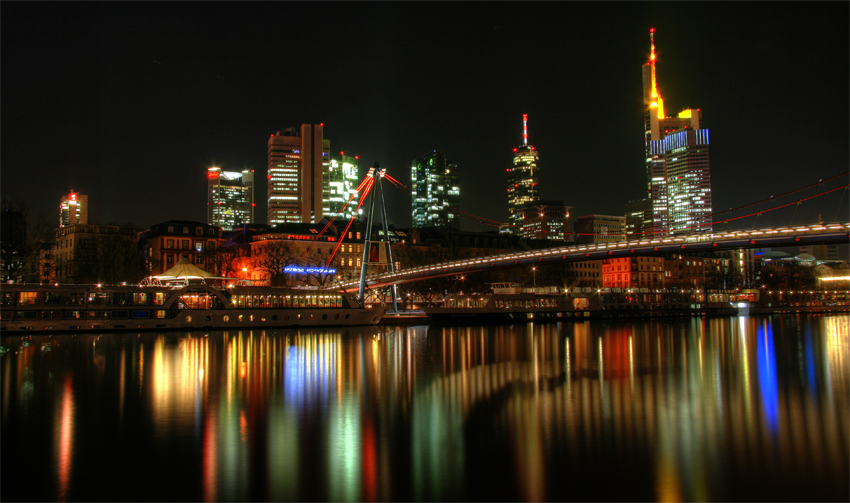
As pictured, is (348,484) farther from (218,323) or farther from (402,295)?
(402,295)

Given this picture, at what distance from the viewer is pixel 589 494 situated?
29.8 feet

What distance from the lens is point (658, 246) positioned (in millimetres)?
42469

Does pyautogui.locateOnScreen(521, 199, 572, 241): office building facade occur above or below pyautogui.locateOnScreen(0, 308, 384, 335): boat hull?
above

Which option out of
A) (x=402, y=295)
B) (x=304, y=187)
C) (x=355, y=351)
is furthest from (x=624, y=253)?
(x=304, y=187)

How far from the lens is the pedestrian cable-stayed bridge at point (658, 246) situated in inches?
1421

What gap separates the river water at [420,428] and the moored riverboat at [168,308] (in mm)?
13524

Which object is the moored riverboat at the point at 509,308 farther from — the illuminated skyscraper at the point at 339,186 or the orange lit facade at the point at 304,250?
the illuminated skyscraper at the point at 339,186

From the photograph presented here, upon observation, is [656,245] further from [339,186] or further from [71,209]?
[339,186]

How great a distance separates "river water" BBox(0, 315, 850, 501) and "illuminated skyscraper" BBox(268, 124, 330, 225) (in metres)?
149

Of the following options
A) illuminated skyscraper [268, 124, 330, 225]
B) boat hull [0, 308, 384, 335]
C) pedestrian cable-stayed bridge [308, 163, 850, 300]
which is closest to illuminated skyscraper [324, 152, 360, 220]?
illuminated skyscraper [268, 124, 330, 225]

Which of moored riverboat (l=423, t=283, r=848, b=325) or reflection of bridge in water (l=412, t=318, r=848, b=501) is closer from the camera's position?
reflection of bridge in water (l=412, t=318, r=848, b=501)

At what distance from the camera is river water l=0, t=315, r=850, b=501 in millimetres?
9508

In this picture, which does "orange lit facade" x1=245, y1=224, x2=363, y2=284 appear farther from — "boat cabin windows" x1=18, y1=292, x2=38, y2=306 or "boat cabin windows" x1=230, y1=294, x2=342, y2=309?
"boat cabin windows" x1=18, y1=292, x2=38, y2=306

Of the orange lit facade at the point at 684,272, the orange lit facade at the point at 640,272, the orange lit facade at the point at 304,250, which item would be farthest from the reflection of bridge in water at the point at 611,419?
the orange lit facade at the point at 684,272
